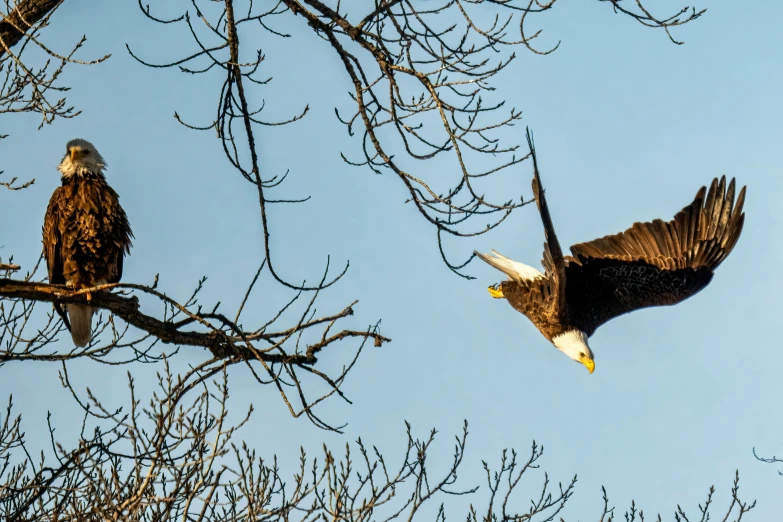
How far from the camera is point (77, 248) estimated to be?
16.7ft

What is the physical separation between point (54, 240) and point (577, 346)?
4.18 meters

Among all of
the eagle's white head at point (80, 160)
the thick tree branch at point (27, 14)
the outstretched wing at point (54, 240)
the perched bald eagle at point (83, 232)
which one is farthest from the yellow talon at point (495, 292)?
the thick tree branch at point (27, 14)

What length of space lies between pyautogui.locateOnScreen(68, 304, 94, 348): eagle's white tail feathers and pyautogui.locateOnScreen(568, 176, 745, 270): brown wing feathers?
3914 millimetres

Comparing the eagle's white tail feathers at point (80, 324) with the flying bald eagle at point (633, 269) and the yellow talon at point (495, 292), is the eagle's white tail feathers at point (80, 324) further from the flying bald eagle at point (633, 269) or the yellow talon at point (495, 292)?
the yellow talon at point (495, 292)

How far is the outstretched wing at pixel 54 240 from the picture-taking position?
16.8ft

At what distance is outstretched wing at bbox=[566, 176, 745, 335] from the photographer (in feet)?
24.5

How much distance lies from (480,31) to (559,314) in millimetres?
3407

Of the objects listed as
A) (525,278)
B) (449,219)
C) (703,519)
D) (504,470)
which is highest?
(525,278)

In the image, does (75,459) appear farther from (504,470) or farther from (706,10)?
Answer: (706,10)

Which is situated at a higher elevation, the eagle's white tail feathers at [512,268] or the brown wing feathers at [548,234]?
the eagle's white tail feathers at [512,268]

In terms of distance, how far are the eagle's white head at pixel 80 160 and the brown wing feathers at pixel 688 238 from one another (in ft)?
12.8

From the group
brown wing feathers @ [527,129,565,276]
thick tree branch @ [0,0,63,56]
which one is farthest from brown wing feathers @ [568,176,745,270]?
thick tree branch @ [0,0,63,56]

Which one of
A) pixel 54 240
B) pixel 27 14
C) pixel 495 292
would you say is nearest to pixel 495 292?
pixel 495 292

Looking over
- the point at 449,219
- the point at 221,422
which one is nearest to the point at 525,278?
the point at 449,219
